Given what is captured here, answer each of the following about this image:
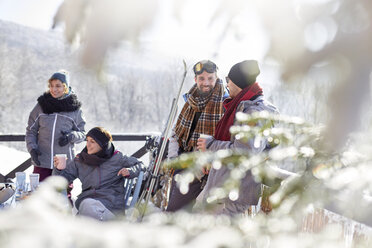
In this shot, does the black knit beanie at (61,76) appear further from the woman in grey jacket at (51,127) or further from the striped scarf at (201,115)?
the striped scarf at (201,115)

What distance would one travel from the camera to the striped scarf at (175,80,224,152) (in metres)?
2.62

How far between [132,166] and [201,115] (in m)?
0.82

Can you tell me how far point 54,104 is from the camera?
321 centimetres

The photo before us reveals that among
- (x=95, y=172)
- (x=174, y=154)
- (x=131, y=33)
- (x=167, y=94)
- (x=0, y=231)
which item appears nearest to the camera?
(x=0, y=231)

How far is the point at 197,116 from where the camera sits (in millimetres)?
2713

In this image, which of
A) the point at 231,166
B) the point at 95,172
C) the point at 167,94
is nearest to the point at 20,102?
the point at 167,94

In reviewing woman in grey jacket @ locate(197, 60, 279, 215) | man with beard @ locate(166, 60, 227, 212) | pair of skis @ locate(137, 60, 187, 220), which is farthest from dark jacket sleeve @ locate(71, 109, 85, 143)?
woman in grey jacket @ locate(197, 60, 279, 215)

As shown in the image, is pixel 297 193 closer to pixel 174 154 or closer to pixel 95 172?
pixel 174 154

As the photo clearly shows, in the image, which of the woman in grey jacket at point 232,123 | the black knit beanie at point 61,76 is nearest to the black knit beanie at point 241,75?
the woman in grey jacket at point 232,123

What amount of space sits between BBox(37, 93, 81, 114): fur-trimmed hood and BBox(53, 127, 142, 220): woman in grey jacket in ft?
1.30

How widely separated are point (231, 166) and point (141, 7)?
350 mm

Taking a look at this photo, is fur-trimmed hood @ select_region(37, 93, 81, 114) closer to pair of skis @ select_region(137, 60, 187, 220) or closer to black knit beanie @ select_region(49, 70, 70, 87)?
black knit beanie @ select_region(49, 70, 70, 87)

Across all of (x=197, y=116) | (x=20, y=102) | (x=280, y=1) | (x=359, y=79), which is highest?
(x=280, y=1)

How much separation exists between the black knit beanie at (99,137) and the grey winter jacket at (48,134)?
28 cm
